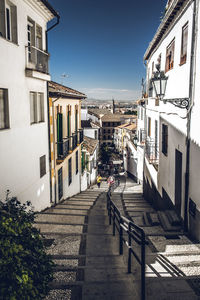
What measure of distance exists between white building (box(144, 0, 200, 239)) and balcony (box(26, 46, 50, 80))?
4162mm

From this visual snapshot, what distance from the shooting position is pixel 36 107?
414 inches

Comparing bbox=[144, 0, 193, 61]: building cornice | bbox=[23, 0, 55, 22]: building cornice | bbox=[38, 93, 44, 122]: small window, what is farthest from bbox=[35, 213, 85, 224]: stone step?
bbox=[144, 0, 193, 61]: building cornice

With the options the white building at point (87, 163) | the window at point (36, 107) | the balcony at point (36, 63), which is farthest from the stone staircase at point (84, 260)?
the white building at point (87, 163)

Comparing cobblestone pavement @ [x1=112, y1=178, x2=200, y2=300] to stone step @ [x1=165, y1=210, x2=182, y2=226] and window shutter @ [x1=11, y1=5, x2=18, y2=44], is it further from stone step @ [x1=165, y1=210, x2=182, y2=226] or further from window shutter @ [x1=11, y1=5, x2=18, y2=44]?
window shutter @ [x1=11, y1=5, x2=18, y2=44]

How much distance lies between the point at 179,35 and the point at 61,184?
9.23 m

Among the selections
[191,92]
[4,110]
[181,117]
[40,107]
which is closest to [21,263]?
[4,110]

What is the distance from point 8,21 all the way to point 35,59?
1757 millimetres

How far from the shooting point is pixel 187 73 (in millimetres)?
8312

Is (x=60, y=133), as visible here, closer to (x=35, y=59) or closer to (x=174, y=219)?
(x=35, y=59)

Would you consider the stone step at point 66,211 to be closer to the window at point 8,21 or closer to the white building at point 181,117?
the white building at point 181,117

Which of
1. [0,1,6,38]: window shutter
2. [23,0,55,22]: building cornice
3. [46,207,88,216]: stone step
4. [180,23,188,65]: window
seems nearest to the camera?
[0,1,6,38]: window shutter

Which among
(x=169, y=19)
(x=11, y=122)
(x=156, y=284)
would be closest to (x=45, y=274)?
(x=156, y=284)

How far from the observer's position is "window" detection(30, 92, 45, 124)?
10127 mm

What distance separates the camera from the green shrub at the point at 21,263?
2.96 meters
